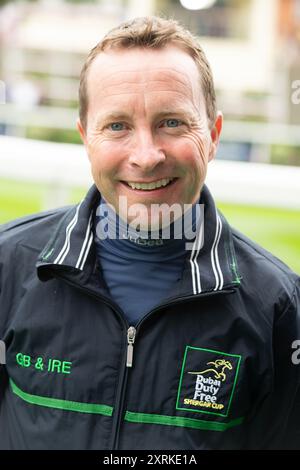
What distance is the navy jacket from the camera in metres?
1.91

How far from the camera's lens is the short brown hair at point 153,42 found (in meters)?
1.98

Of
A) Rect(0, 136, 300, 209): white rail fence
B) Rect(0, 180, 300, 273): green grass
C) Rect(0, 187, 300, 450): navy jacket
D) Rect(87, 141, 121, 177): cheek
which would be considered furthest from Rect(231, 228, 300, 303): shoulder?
Rect(0, 180, 300, 273): green grass

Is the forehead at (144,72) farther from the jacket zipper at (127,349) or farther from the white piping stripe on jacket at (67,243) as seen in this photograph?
the jacket zipper at (127,349)

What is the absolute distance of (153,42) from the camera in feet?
6.44

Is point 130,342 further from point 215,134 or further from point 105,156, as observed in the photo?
point 215,134

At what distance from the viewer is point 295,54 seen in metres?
29.8

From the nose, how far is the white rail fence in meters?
2.91

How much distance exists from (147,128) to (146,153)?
0.23 feet

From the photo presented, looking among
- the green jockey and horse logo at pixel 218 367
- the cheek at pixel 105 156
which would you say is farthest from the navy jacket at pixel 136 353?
the cheek at pixel 105 156

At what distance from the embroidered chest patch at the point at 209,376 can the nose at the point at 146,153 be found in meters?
0.49

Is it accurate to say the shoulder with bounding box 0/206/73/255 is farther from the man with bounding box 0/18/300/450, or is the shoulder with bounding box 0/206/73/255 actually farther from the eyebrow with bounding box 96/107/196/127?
the eyebrow with bounding box 96/107/196/127

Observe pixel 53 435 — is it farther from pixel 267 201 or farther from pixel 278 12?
pixel 278 12

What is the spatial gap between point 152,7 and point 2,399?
32048 mm
